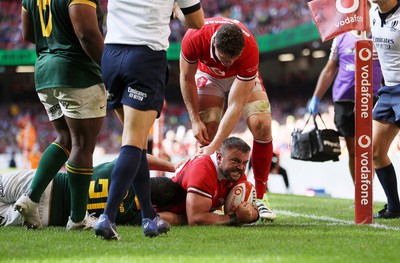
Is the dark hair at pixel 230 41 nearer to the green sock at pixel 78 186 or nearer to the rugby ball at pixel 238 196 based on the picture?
the rugby ball at pixel 238 196

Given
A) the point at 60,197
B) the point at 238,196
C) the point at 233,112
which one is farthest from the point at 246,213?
the point at 60,197

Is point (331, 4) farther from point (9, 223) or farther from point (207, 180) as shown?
point (9, 223)

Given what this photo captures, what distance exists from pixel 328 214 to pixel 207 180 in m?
2.41

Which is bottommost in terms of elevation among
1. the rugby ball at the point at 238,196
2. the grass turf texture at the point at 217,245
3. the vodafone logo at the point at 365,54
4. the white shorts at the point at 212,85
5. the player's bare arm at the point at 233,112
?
the grass turf texture at the point at 217,245

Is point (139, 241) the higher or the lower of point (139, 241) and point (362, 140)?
the lower

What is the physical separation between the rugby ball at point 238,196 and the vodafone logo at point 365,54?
1.33 metres

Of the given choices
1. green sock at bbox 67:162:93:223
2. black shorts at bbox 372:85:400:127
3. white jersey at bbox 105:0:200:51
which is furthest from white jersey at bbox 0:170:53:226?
black shorts at bbox 372:85:400:127

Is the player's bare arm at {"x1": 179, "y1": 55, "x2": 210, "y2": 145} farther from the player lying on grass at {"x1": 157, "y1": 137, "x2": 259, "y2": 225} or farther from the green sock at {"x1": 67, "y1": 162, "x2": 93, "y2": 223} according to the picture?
the green sock at {"x1": 67, "y1": 162, "x2": 93, "y2": 223}

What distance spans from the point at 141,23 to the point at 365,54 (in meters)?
2.02

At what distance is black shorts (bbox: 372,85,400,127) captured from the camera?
689cm

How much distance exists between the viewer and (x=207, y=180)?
581cm

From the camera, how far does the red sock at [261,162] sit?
6.78 metres

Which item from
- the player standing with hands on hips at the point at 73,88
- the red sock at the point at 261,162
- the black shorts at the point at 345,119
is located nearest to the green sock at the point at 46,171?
the player standing with hands on hips at the point at 73,88

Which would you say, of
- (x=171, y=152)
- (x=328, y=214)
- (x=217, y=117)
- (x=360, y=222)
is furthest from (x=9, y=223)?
(x=171, y=152)
